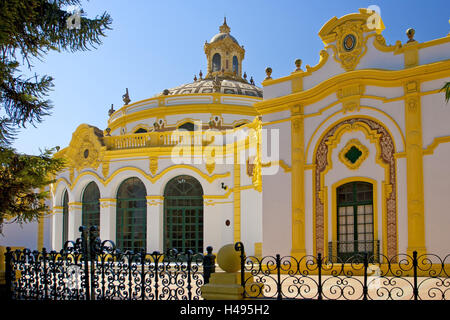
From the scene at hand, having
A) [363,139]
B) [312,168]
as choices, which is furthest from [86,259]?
[363,139]

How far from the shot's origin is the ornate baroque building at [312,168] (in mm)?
14695

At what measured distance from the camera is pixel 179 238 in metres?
22.6

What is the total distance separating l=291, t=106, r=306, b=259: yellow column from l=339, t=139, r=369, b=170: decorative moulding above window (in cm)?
137

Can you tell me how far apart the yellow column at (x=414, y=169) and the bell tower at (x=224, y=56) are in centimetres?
1900

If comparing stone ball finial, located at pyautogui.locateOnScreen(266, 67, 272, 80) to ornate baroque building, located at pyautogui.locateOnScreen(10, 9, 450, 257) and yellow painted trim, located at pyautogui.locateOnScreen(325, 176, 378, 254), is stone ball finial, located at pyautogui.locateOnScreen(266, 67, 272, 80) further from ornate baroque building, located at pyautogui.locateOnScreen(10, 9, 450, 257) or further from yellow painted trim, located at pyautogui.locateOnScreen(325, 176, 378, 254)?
yellow painted trim, located at pyautogui.locateOnScreen(325, 176, 378, 254)

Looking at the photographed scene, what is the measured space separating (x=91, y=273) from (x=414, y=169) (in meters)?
9.38

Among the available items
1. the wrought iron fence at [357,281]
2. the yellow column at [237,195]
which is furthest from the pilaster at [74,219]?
the wrought iron fence at [357,281]

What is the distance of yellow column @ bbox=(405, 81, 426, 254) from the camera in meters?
14.4

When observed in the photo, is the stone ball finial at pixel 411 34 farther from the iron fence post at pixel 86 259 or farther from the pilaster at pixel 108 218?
the pilaster at pixel 108 218

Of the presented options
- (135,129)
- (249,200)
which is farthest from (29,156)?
(135,129)

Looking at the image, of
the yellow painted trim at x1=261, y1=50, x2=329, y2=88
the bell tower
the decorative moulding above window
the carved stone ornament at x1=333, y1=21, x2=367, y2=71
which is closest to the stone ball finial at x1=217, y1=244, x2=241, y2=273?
the decorative moulding above window

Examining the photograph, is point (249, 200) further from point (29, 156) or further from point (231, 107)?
point (29, 156)

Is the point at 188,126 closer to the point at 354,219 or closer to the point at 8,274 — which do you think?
the point at 354,219

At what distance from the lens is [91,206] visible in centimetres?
2452
